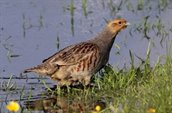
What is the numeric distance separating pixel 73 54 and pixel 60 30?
2.81 m

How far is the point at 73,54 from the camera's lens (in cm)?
878

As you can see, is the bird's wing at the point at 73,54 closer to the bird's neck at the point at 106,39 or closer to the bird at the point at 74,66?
the bird at the point at 74,66

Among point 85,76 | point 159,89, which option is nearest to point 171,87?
point 159,89

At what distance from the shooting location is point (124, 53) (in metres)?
10.3

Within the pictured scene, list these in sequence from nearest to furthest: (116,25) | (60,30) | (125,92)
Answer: (125,92) < (116,25) < (60,30)

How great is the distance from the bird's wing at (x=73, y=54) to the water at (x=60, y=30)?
0.37 meters

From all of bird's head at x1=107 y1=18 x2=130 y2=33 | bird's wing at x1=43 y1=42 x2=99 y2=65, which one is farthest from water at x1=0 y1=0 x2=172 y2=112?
bird's head at x1=107 y1=18 x2=130 y2=33

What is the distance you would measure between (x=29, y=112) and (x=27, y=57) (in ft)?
→ 9.01

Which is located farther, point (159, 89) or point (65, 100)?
point (65, 100)

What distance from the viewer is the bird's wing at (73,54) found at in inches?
344

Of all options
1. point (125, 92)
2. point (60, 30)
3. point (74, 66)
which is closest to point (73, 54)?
point (74, 66)

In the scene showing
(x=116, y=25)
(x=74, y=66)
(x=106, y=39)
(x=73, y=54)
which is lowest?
(x=74, y=66)

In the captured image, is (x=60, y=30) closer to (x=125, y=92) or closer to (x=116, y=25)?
(x=116, y=25)

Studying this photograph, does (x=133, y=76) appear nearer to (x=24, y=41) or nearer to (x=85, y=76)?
(x=85, y=76)
